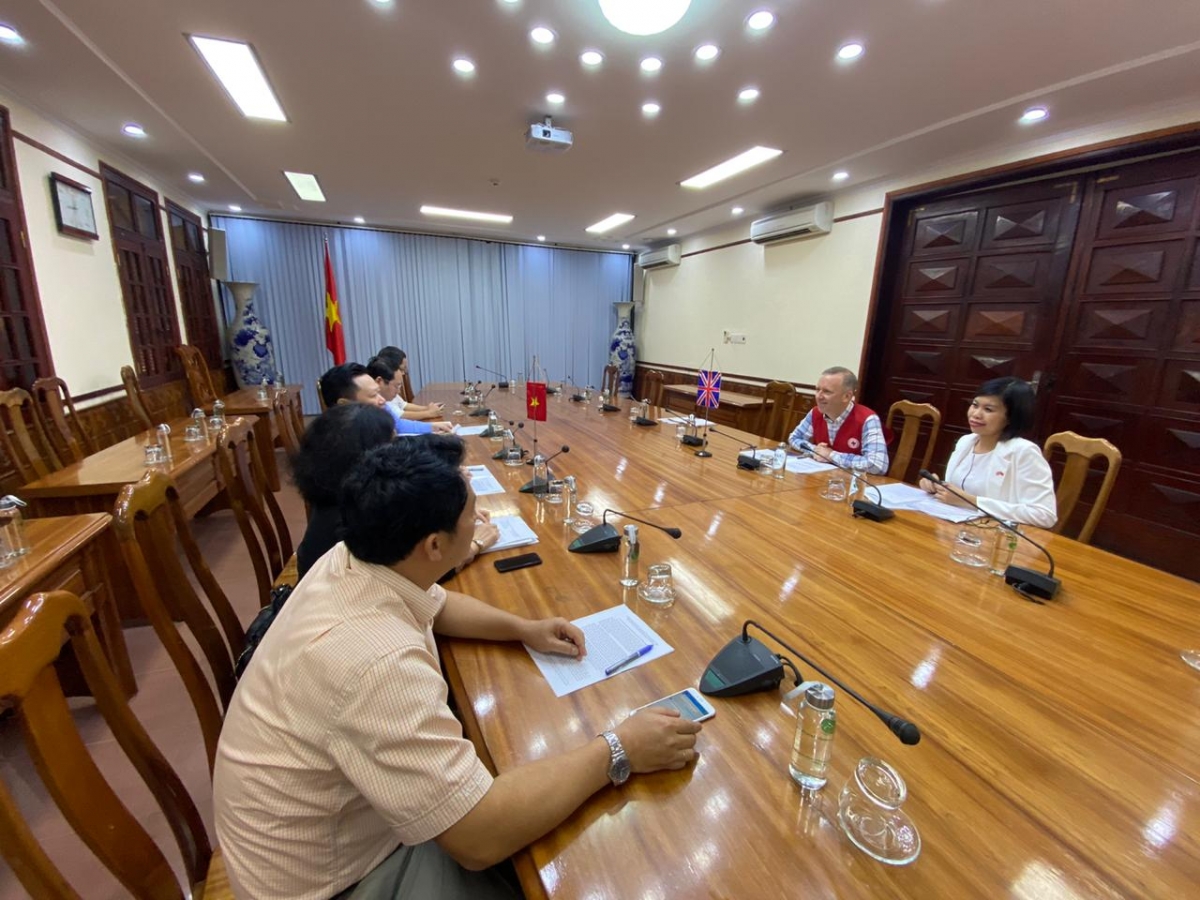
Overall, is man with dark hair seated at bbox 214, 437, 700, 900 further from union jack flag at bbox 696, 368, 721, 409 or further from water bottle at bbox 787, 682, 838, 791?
union jack flag at bbox 696, 368, 721, 409

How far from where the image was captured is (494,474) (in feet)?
7.06

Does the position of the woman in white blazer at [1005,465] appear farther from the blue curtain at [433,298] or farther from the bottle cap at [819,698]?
the blue curtain at [433,298]

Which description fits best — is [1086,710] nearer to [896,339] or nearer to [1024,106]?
[1024,106]

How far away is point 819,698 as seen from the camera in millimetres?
688

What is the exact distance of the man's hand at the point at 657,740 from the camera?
69cm

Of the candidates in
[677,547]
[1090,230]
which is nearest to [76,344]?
[677,547]

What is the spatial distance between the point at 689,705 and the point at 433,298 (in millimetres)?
7094

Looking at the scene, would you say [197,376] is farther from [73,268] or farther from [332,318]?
[332,318]

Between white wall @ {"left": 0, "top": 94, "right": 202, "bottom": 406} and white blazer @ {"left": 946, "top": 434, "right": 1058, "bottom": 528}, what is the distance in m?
5.25

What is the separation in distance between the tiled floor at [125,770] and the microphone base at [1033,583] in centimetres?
235

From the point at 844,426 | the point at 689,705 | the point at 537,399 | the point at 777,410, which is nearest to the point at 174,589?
the point at 689,705

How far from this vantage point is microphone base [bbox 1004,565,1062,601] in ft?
3.99

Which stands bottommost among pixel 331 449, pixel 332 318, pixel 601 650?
pixel 601 650

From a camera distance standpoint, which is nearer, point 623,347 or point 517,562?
point 517,562
